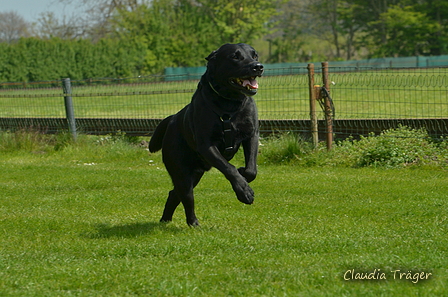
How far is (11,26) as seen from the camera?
103m

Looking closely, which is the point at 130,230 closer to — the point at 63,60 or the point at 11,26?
the point at 63,60

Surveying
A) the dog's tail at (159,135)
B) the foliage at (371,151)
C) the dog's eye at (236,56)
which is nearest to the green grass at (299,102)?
the foliage at (371,151)

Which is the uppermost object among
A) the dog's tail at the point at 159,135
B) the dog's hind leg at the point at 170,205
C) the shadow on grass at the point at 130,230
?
the dog's tail at the point at 159,135

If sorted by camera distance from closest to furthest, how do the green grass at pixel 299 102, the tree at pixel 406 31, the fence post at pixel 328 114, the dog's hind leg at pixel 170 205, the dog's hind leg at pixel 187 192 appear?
the dog's hind leg at pixel 187 192 → the dog's hind leg at pixel 170 205 → the fence post at pixel 328 114 → the green grass at pixel 299 102 → the tree at pixel 406 31

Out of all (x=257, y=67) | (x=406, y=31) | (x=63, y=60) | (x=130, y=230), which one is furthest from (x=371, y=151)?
(x=406, y=31)

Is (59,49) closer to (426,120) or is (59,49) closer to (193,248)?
(426,120)

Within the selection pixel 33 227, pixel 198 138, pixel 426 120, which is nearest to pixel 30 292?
pixel 198 138

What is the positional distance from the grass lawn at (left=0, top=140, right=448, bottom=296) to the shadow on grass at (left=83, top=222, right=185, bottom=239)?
0.07ft

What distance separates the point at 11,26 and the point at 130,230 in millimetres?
105593

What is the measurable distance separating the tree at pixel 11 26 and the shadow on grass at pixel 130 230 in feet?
330

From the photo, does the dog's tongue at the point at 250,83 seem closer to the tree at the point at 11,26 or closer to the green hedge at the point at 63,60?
the green hedge at the point at 63,60

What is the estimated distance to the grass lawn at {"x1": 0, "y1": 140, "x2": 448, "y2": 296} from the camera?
4016 mm

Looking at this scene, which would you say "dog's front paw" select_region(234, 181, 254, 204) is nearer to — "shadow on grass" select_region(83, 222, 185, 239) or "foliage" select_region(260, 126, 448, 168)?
"shadow on grass" select_region(83, 222, 185, 239)

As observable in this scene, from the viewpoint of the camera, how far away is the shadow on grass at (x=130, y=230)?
5.83 meters
